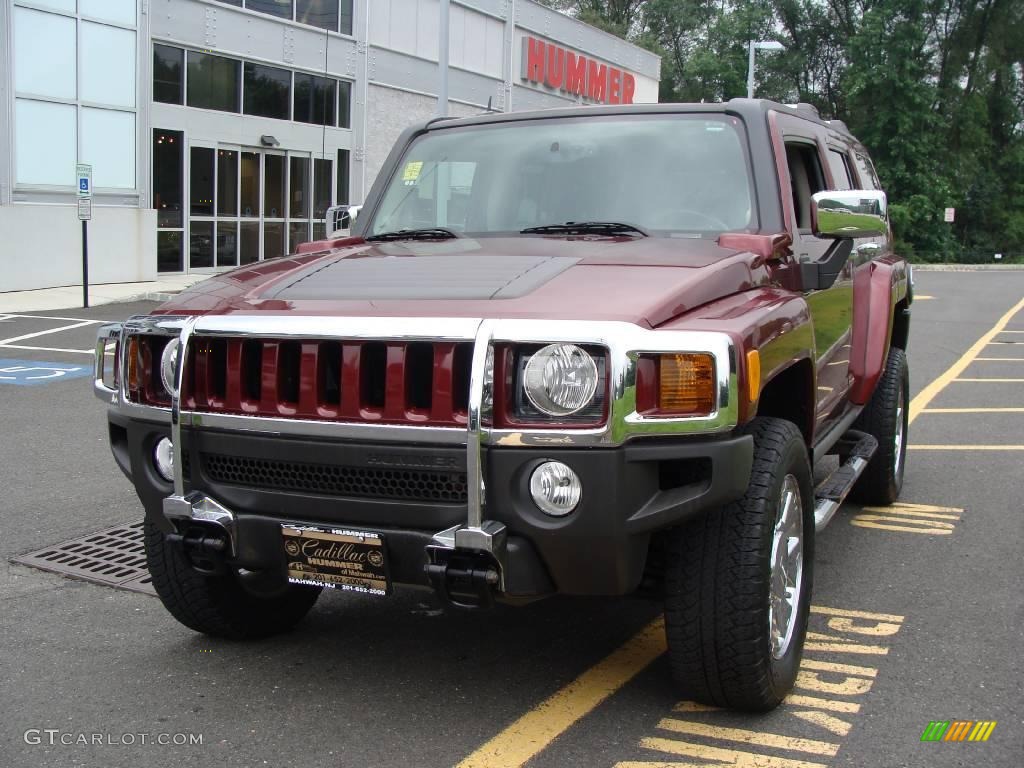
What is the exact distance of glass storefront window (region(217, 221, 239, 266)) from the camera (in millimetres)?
23359

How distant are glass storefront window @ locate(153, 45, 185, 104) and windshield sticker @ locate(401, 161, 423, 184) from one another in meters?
18.0

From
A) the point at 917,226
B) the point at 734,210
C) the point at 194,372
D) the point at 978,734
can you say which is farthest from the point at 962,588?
the point at 917,226

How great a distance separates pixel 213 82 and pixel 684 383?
21.5m

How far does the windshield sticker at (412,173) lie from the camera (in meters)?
4.99

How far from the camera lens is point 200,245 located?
75.4 feet

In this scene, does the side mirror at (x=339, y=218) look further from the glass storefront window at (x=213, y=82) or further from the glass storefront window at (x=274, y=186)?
the glass storefront window at (x=274, y=186)

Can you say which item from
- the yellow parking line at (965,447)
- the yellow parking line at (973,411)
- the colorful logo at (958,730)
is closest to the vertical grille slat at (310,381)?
the colorful logo at (958,730)

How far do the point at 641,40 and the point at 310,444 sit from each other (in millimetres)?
61926

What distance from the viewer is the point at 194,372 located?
3422mm

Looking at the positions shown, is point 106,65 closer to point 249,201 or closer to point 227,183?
point 227,183

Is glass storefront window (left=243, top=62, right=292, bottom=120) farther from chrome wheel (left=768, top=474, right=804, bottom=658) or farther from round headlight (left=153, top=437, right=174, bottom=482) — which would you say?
chrome wheel (left=768, top=474, right=804, bottom=658)

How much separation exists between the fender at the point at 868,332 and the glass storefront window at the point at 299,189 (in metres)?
20.9

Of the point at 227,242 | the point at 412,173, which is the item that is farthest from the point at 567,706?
the point at 227,242

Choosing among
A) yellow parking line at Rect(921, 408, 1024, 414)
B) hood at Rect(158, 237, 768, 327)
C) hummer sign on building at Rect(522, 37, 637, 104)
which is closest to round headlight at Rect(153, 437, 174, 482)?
hood at Rect(158, 237, 768, 327)
